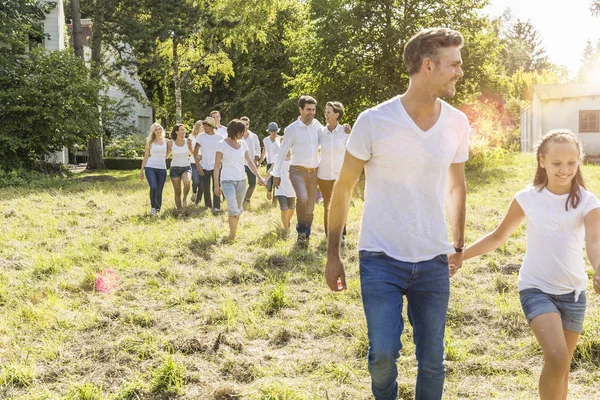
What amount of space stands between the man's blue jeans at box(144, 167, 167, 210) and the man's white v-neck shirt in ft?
34.7

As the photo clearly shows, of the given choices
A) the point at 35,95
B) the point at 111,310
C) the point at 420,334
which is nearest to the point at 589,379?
the point at 420,334

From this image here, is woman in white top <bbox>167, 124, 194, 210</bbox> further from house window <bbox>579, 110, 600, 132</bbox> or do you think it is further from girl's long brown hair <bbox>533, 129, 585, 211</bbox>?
house window <bbox>579, 110, 600, 132</bbox>

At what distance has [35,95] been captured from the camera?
23.4m

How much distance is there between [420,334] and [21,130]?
76.1 feet

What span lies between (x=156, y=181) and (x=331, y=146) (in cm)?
521

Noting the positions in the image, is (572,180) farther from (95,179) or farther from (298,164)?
(95,179)

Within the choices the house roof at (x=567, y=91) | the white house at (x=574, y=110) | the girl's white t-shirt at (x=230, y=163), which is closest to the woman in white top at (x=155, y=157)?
the girl's white t-shirt at (x=230, y=163)

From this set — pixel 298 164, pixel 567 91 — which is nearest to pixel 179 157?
pixel 298 164

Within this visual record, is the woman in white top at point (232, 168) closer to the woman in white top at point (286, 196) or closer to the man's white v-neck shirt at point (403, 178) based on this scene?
the woman in white top at point (286, 196)

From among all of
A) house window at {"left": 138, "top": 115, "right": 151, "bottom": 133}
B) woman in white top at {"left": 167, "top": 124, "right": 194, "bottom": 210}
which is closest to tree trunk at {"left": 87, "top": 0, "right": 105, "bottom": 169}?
woman in white top at {"left": 167, "top": 124, "right": 194, "bottom": 210}

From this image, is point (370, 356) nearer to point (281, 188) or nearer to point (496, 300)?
point (496, 300)

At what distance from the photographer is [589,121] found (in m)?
35.0

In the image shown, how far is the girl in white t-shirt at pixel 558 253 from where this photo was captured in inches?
133

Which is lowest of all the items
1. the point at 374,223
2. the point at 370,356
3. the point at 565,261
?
the point at 370,356
